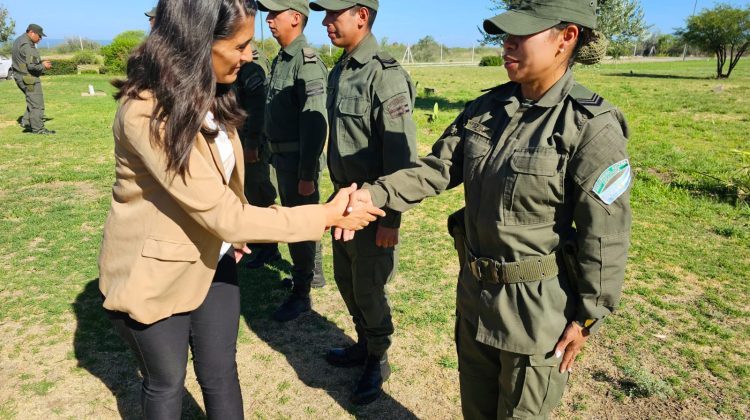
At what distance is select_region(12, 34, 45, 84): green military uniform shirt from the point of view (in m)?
11.1

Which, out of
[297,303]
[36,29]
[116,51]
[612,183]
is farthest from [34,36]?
[116,51]

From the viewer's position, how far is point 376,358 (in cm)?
321

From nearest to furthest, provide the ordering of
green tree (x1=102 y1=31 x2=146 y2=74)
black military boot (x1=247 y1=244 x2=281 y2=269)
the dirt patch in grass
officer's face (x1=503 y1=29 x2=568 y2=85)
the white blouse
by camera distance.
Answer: officer's face (x1=503 y1=29 x2=568 y2=85)
the white blouse
black military boot (x1=247 y1=244 x2=281 y2=269)
the dirt patch in grass
green tree (x1=102 y1=31 x2=146 y2=74)

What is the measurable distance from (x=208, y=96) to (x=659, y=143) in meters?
9.54

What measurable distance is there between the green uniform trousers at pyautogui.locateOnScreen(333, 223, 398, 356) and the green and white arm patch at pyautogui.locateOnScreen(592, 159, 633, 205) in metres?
1.45

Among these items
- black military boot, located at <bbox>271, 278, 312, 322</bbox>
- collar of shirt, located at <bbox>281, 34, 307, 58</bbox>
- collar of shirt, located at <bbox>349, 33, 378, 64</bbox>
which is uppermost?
collar of shirt, located at <bbox>281, 34, 307, 58</bbox>

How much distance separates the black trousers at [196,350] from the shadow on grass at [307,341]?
3.49 ft

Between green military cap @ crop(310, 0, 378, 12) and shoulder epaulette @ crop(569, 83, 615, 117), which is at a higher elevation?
green military cap @ crop(310, 0, 378, 12)

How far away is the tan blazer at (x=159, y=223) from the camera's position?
178cm

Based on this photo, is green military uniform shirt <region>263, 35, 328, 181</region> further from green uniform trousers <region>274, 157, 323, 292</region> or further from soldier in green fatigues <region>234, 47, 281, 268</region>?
soldier in green fatigues <region>234, 47, 281, 268</region>

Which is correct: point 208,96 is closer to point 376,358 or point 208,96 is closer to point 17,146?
point 376,358

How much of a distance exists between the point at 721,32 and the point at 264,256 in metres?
27.2

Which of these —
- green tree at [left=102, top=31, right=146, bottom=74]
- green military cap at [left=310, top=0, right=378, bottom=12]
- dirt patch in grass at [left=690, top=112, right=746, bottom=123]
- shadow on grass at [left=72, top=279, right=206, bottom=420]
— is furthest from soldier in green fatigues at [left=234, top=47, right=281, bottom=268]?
green tree at [left=102, top=31, right=146, bottom=74]

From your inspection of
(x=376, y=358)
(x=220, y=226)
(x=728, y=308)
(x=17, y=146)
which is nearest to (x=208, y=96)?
(x=220, y=226)
